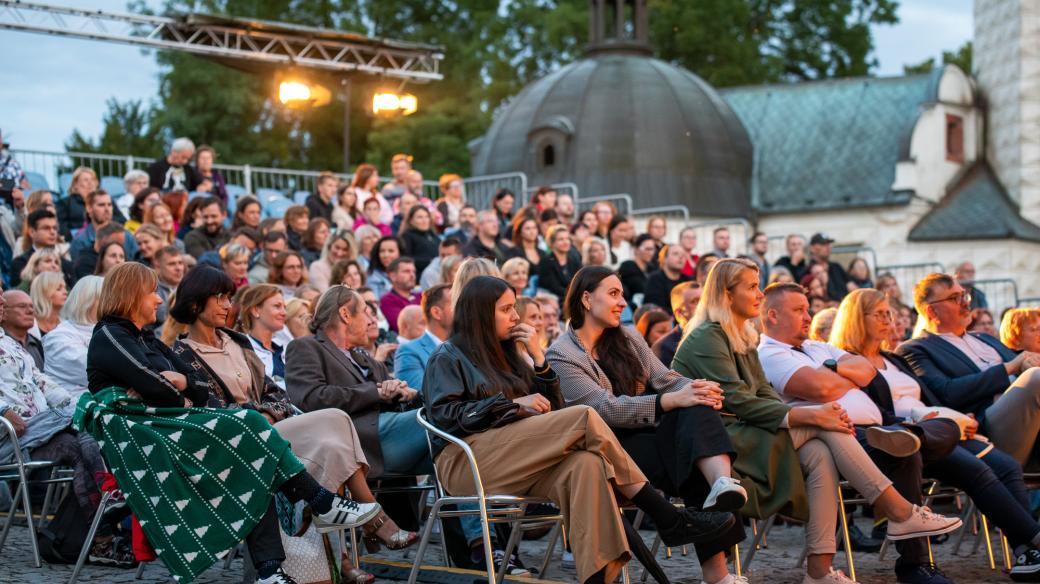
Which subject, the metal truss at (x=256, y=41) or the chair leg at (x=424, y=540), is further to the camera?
the metal truss at (x=256, y=41)

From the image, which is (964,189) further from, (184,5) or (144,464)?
(144,464)

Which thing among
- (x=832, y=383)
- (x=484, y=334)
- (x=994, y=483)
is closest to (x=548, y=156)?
(x=994, y=483)

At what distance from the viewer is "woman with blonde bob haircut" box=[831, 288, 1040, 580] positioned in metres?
8.20

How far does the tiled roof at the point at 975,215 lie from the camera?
3278 cm

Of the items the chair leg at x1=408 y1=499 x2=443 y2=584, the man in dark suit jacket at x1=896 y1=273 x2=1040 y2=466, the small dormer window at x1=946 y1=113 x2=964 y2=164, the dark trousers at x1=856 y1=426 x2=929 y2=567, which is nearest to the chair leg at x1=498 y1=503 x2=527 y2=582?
the chair leg at x1=408 y1=499 x2=443 y2=584

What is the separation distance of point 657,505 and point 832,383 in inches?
68.9

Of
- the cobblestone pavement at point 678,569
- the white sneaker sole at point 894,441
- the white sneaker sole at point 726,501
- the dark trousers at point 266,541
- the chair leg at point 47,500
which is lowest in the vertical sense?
the cobblestone pavement at point 678,569

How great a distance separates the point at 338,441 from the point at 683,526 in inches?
69.0

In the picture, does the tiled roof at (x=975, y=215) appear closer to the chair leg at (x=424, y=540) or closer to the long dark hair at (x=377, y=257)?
the long dark hair at (x=377, y=257)

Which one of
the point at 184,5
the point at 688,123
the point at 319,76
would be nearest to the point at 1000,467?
the point at 319,76

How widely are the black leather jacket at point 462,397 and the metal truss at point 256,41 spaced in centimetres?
1682

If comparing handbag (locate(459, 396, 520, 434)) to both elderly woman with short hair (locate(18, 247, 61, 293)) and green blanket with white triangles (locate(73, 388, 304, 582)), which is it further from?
elderly woman with short hair (locate(18, 247, 61, 293))

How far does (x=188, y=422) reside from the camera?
690 centimetres

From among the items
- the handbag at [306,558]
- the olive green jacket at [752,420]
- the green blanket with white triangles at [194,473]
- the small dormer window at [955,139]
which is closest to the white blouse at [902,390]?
the olive green jacket at [752,420]
